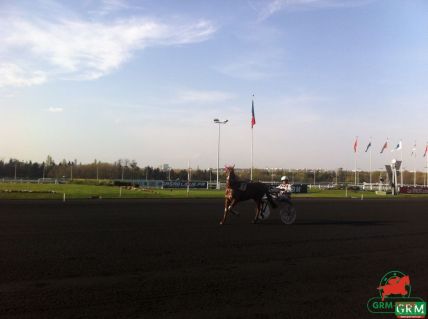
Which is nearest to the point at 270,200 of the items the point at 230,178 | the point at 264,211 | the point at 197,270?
the point at 264,211

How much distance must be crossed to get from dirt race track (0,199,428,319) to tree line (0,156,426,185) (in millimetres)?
115247

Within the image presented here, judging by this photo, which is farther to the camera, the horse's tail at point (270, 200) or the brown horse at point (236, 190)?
A: the horse's tail at point (270, 200)

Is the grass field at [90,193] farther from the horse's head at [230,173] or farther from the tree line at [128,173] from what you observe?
the tree line at [128,173]

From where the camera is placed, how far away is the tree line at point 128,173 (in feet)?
440

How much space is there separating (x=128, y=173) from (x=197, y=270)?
13107cm

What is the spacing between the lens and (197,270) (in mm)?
8602

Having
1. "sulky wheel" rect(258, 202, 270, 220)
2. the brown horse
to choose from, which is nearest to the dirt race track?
the brown horse

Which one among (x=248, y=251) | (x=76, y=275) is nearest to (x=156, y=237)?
(x=248, y=251)

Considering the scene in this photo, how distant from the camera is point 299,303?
258 inches

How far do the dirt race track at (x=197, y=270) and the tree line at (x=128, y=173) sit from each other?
378 feet

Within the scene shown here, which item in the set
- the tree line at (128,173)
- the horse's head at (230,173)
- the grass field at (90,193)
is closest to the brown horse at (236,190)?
the horse's head at (230,173)

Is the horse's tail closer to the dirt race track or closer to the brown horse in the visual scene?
the brown horse

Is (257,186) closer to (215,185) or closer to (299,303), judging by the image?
(299,303)

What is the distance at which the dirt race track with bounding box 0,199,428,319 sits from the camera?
6254mm
